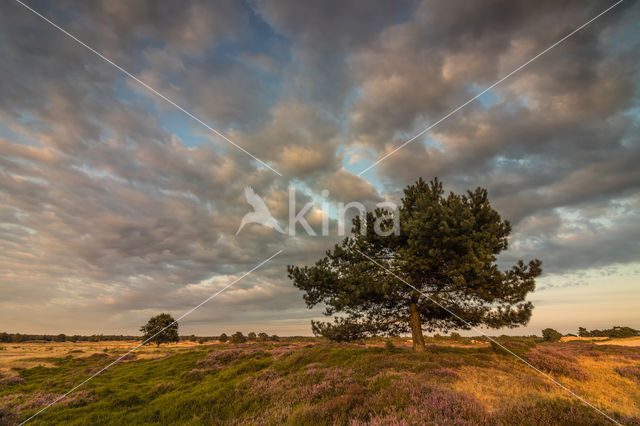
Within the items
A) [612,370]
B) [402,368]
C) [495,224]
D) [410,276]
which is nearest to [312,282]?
[410,276]

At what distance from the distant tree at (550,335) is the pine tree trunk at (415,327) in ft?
227

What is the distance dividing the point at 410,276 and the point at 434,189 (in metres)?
7.66

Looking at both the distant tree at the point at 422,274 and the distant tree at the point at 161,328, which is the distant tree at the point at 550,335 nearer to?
the distant tree at the point at 422,274

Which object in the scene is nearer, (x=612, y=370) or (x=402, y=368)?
(x=402, y=368)

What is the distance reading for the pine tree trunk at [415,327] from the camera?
1922 centimetres

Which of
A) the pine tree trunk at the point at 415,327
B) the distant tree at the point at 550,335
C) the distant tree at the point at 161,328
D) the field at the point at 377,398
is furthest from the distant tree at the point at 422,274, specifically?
the distant tree at the point at 550,335

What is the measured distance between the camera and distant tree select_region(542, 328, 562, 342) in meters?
63.9

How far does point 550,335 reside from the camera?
210 ft

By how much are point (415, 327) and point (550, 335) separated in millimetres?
69534

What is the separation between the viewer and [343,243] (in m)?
21.1

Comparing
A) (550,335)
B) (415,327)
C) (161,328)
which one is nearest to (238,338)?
(161,328)

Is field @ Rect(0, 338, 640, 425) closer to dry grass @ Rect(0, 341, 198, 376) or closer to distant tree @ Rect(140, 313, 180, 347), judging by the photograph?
dry grass @ Rect(0, 341, 198, 376)

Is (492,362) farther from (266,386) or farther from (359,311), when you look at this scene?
(266,386)

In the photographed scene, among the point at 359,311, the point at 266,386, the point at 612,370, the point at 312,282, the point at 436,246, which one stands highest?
the point at 436,246
